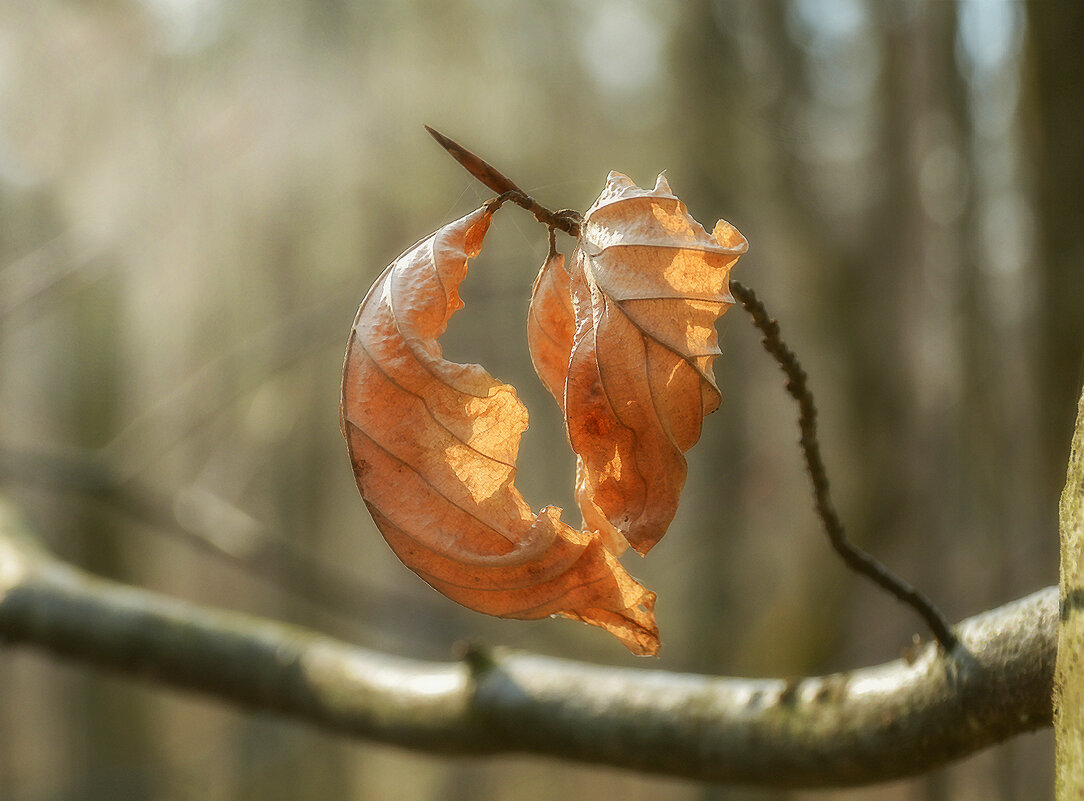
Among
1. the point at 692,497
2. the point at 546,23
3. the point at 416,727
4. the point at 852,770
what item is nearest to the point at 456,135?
the point at 546,23

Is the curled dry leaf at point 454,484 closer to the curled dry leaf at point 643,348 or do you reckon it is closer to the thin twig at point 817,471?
the curled dry leaf at point 643,348

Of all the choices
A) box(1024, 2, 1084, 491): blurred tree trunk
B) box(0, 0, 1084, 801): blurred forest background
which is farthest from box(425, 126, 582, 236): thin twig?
box(1024, 2, 1084, 491): blurred tree trunk

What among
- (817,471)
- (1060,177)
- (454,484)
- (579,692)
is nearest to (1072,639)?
(817,471)

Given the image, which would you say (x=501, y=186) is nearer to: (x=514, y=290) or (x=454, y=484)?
(x=454, y=484)

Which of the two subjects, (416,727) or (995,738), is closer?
(995,738)

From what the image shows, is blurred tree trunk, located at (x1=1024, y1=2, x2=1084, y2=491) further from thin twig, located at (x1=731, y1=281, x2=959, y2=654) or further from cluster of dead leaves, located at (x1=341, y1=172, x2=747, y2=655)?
cluster of dead leaves, located at (x1=341, y1=172, x2=747, y2=655)

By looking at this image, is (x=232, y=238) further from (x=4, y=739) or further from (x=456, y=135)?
(x=4, y=739)

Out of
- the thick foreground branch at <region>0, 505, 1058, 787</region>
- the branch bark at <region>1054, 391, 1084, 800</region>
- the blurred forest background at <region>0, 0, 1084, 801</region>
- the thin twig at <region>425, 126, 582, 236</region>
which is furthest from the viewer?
the blurred forest background at <region>0, 0, 1084, 801</region>
